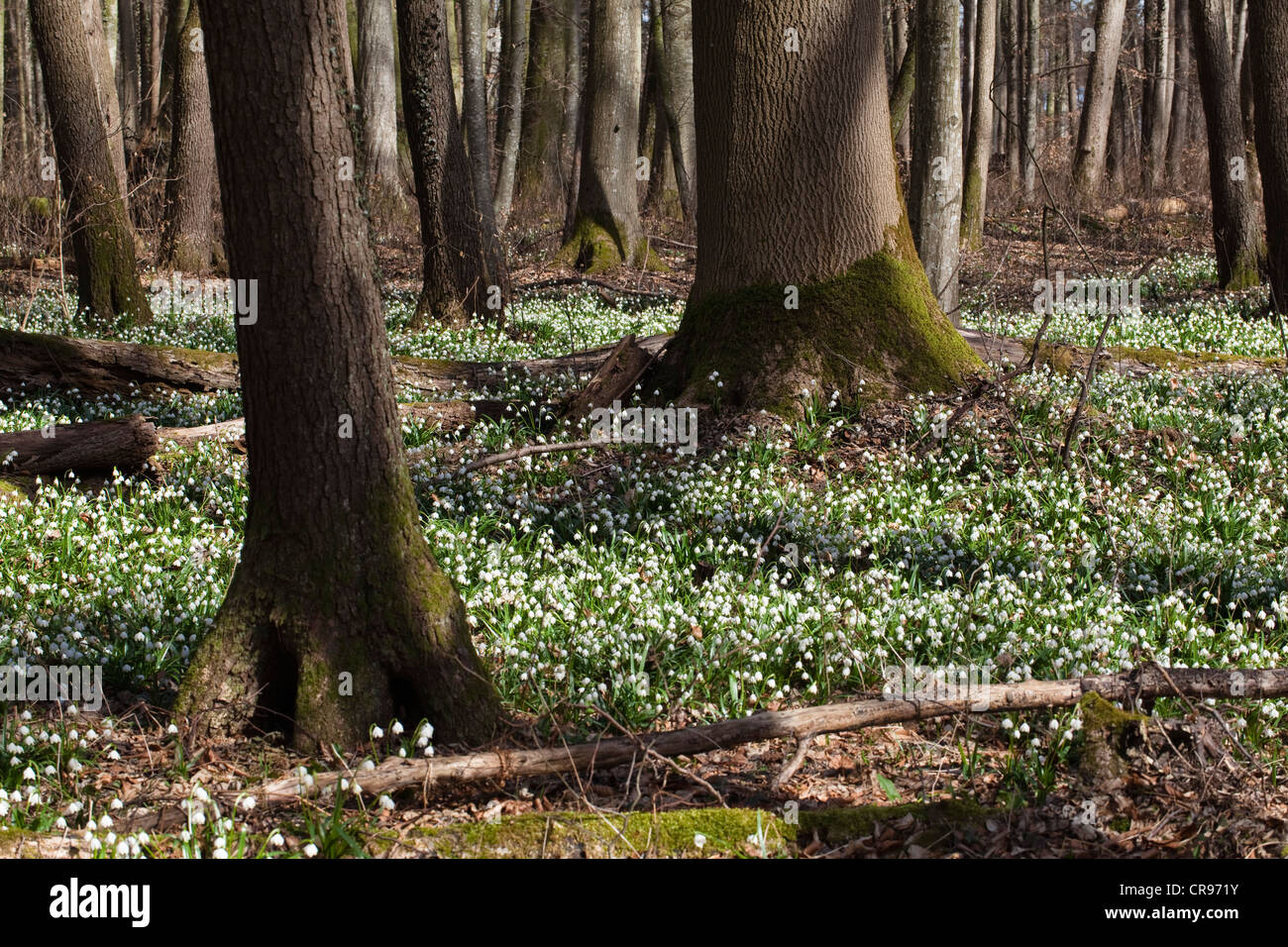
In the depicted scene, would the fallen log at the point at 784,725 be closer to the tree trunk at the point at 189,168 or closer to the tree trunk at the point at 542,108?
the tree trunk at the point at 189,168

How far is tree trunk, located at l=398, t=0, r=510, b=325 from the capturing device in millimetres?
11789

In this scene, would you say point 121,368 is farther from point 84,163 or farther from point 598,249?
point 598,249

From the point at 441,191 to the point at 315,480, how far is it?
885cm

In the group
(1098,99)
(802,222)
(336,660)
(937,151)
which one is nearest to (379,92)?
(937,151)

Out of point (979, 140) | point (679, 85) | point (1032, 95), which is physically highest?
point (1032, 95)

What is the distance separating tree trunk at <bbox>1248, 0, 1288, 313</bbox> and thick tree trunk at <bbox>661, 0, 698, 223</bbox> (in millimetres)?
12021

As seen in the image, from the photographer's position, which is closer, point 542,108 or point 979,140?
point 979,140

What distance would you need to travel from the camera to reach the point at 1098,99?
2375 centimetres

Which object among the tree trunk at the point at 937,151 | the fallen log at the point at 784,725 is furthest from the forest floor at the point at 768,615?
the tree trunk at the point at 937,151

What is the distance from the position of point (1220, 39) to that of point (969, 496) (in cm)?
1040

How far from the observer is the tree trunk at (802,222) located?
7574mm

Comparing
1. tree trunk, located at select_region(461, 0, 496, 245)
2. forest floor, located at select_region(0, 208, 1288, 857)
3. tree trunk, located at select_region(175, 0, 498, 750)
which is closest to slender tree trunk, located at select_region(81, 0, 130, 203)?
tree trunk, located at select_region(461, 0, 496, 245)

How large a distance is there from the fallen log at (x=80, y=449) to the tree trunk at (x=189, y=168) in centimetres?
850

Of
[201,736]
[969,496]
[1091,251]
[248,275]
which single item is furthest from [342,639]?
[1091,251]
